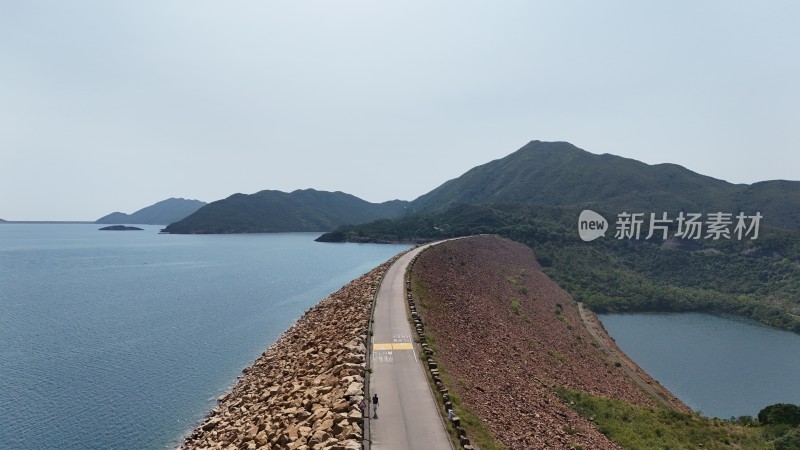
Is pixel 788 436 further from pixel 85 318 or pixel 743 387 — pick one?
pixel 85 318

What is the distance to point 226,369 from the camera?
4469cm

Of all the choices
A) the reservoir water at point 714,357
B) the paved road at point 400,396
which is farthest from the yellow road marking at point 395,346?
the reservoir water at point 714,357

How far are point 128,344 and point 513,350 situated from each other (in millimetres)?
44735

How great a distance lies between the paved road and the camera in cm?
1866

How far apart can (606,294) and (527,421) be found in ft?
264

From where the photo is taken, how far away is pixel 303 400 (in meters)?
25.0

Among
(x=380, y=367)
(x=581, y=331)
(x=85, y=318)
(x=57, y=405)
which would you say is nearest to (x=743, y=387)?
(x=581, y=331)

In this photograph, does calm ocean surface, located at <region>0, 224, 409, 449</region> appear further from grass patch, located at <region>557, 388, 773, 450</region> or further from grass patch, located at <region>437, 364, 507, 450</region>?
grass patch, located at <region>557, 388, 773, 450</region>

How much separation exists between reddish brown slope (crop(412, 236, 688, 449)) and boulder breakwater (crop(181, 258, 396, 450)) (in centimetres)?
653

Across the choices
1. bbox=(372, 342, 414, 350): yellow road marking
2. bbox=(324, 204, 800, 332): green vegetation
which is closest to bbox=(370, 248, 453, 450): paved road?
bbox=(372, 342, 414, 350): yellow road marking

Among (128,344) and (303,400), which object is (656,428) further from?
(128,344)

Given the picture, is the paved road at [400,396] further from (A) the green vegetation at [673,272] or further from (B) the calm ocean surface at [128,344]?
(A) the green vegetation at [673,272]

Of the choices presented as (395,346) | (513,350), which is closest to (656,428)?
(513,350)

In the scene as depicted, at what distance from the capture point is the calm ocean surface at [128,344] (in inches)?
1303
